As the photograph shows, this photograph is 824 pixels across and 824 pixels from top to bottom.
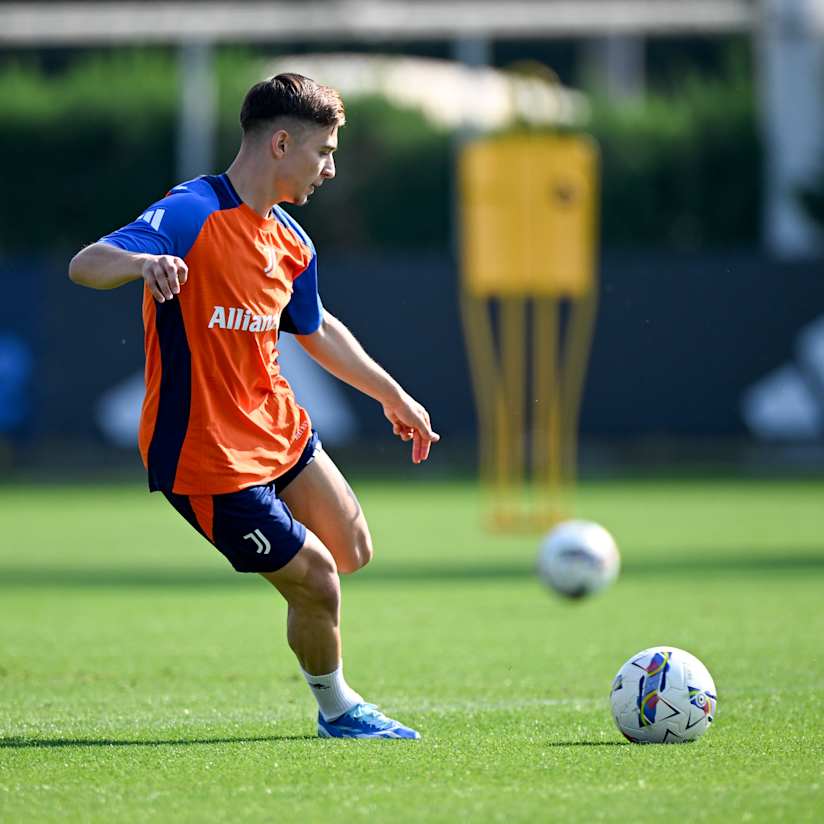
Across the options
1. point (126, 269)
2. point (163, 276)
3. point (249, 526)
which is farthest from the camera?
point (249, 526)

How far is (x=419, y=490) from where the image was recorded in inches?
930

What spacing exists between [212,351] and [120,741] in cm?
152

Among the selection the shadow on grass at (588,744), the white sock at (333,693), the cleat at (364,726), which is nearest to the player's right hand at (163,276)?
the white sock at (333,693)

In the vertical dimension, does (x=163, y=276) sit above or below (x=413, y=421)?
above

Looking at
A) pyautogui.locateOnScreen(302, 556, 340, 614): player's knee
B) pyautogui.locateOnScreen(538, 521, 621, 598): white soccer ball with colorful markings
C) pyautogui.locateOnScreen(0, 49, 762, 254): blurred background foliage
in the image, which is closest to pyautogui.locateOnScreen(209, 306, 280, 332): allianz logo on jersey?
pyautogui.locateOnScreen(302, 556, 340, 614): player's knee

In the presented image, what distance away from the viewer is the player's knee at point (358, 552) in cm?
664

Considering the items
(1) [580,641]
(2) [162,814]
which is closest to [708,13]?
(1) [580,641]

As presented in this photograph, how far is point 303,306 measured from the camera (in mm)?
6590

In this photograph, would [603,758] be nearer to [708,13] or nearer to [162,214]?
[162,214]

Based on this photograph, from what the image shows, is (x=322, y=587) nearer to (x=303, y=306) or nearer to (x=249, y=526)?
(x=249, y=526)

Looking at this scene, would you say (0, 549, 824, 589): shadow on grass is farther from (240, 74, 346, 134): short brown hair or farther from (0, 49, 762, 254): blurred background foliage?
(0, 49, 762, 254): blurred background foliage

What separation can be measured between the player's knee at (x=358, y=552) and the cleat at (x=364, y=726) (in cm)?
55

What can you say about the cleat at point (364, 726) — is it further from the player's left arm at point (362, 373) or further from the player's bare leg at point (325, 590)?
the player's left arm at point (362, 373)

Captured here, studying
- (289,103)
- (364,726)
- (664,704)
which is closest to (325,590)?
(364,726)
